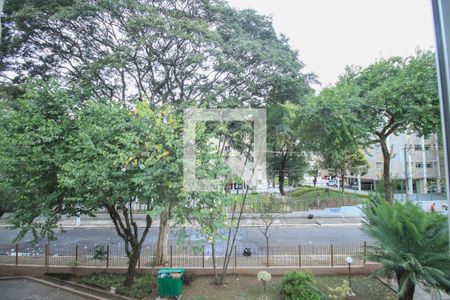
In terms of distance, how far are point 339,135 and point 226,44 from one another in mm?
3361

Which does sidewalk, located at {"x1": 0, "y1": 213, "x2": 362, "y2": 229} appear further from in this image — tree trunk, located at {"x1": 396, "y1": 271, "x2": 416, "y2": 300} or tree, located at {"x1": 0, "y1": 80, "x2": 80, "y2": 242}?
tree trunk, located at {"x1": 396, "y1": 271, "x2": 416, "y2": 300}

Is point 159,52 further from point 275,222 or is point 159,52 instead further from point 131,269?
point 275,222

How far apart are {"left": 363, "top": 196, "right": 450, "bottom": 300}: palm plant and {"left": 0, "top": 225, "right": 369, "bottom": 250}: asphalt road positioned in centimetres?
486

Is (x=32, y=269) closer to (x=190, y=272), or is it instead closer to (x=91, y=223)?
(x=190, y=272)

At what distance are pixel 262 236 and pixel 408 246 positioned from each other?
20.3 feet

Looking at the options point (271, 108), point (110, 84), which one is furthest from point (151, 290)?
point (110, 84)

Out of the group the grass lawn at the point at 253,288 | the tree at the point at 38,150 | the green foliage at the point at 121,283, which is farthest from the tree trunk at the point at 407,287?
the tree at the point at 38,150

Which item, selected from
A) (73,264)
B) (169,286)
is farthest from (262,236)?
(73,264)

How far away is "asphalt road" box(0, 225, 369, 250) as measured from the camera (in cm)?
803

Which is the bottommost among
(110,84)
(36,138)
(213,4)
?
(36,138)

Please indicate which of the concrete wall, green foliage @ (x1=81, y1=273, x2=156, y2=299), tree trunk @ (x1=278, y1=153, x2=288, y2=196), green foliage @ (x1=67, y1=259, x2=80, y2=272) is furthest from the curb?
tree trunk @ (x1=278, y1=153, x2=288, y2=196)

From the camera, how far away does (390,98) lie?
19.2 ft

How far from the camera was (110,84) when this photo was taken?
589cm

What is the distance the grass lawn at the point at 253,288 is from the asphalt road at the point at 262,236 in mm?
2317
